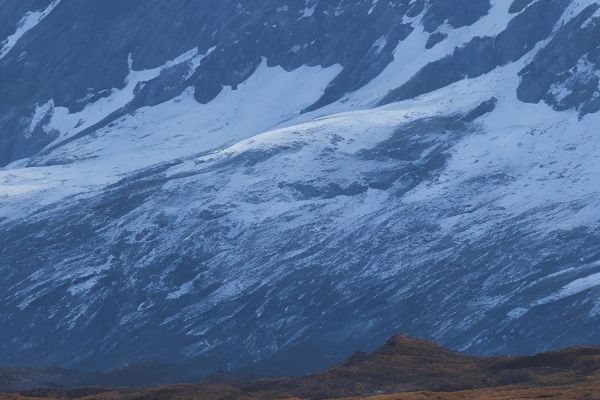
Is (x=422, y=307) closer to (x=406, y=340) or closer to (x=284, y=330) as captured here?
(x=284, y=330)

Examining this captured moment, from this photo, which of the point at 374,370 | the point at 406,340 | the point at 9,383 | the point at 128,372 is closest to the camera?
the point at 374,370

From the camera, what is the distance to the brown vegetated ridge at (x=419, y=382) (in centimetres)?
10038

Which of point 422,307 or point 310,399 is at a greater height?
point 310,399

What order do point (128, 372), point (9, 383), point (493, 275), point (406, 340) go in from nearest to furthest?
1. point (406, 340)
2. point (9, 383)
3. point (128, 372)
4. point (493, 275)

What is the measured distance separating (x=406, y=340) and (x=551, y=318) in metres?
64.7

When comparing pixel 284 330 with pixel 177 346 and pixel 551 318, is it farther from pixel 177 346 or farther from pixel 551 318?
pixel 551 318

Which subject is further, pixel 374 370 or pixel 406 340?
pixel 406 340

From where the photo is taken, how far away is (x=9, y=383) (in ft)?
509

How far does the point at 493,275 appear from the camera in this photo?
655ft

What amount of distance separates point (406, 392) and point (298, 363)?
279 ft

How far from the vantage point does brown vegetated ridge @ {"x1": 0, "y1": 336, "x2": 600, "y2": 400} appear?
10038cm

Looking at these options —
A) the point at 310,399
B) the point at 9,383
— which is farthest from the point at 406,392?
the point at 9,383

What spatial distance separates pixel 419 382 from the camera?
362ft

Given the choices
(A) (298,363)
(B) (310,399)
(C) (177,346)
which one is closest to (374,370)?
(B) (310,399)
